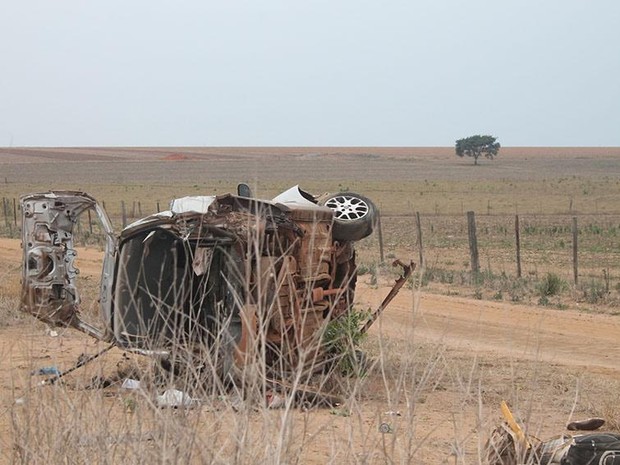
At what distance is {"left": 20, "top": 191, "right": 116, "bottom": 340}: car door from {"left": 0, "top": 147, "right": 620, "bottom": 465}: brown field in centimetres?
42

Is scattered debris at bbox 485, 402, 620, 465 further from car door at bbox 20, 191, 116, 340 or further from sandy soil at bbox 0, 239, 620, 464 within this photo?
car door at bbox 20, 191, 116, 340

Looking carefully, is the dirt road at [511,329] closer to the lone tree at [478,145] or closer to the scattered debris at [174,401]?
the scattered debris at [174,401]

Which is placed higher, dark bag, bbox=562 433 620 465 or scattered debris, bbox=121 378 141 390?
scattered debris, bbox=121 378 141 390

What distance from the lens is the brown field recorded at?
13.9 ft

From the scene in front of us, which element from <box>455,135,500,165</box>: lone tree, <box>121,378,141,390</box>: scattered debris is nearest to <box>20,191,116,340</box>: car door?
<box>121,378,141,390</box>: scattered debris

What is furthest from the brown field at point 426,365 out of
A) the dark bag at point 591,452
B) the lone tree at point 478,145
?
the lone tree at point 478,145

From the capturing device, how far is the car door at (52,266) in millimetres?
8781

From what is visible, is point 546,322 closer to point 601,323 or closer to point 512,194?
point 601,323

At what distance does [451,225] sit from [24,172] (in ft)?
187

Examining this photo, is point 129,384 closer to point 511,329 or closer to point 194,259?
point 194,259

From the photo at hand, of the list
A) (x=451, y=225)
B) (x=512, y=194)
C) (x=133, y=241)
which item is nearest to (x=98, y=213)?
(x=133, y=241)

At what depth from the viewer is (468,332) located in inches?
532

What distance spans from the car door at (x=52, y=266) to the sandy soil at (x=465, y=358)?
364mm

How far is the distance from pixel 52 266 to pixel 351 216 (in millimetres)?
2866
